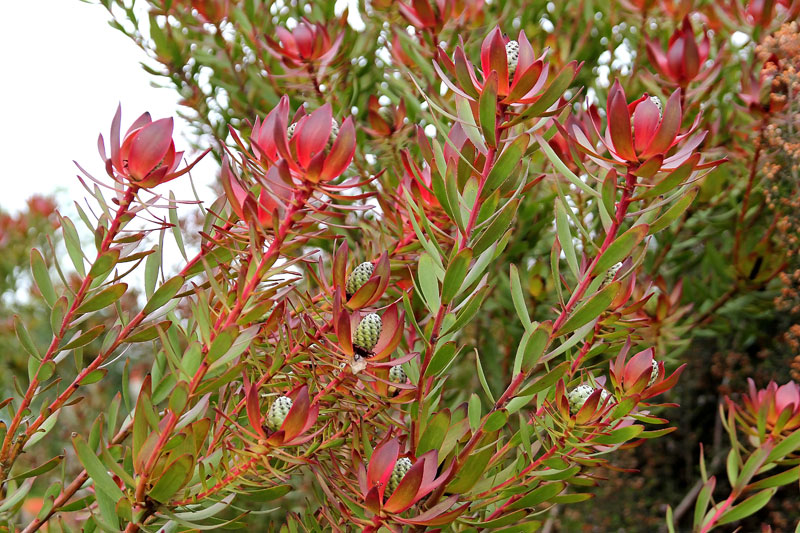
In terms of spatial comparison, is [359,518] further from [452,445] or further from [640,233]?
[640,233]

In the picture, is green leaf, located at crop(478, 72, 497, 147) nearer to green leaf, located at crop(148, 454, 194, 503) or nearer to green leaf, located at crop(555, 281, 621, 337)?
green leaf, located at crop(555, 281, 621, 337)

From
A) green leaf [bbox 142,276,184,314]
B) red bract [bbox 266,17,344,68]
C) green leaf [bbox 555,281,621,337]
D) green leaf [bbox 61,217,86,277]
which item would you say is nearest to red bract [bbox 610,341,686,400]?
green leaf [bbox 555,281,621,337]

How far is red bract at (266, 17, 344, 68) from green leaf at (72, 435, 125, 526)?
2.30ft

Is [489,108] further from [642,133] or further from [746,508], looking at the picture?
[746,508]

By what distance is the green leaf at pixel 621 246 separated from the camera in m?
0.58

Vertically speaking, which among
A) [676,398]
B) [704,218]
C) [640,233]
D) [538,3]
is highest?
[538,3]

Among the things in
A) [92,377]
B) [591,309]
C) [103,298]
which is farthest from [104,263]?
[591,309]

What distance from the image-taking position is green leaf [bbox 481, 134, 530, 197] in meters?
0.57

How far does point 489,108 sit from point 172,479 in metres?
0.40

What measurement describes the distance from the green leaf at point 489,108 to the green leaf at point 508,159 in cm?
2

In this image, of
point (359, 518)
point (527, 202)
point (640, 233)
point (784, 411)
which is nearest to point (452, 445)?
point (359, 518)

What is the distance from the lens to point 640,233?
1.91ft

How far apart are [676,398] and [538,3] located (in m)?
Answer: 1.05

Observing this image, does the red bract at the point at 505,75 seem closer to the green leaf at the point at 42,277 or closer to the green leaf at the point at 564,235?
the green leaf at the point at 564,235
